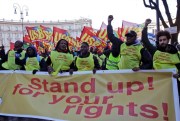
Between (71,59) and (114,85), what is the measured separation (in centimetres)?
145

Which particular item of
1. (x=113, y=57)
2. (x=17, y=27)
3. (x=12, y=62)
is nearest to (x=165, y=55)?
(x=113, y=57)

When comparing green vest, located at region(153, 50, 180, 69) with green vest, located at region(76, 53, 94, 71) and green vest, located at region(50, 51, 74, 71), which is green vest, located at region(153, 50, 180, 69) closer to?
green vest, located at region(76, 53, 94, 71)

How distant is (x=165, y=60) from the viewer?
5156 millimetres

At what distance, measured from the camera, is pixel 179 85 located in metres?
5.21

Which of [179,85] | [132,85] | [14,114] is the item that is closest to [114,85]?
Result: [132,85]

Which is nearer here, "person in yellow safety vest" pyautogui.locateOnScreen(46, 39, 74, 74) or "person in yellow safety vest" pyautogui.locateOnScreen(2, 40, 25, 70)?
"person in yellow safety vest" pyautogui.locateOnScreen(46, 39, 74, 74)

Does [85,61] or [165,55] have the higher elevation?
[165,55]

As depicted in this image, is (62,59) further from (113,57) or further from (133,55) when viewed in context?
(133,55)

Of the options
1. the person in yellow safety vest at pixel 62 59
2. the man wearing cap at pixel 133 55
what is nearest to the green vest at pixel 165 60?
the man wearing cap at pixel 133 55

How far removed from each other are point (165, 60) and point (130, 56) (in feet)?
2.64

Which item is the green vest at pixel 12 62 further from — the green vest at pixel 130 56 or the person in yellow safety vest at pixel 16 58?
the green vest at pixel 130 56

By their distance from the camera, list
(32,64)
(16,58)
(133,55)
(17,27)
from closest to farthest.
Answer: (133,55)
(32,64)
(16,58)
(17,27)

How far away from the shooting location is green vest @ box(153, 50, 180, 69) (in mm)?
5082

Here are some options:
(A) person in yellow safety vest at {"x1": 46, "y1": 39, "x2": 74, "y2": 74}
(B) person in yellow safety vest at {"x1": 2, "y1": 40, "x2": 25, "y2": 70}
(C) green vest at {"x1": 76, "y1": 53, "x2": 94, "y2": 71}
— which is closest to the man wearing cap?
(C) green vest at {"x1": 76, "y1": 53, "x2": 94, "y2": 71}
